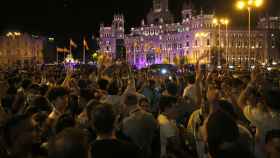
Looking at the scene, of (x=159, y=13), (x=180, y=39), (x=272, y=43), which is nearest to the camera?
(x=180, y=39)

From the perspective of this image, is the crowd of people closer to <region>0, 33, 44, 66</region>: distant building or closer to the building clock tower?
<region>0, 33, 44, 66</region>: distant building

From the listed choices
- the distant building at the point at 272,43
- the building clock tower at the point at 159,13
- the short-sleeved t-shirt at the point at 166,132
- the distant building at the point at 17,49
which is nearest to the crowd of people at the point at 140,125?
the short-sleeved t-shirt at the point at 166,132

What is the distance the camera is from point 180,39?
112 meters

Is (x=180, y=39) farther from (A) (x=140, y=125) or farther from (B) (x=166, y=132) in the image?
(A) (x=140, y=125)

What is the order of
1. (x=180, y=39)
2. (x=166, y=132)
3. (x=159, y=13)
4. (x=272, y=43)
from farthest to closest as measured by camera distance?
(x=159, y=13)
(x=272, y=43)
(x=180, y=39)
(x=166, y=132)

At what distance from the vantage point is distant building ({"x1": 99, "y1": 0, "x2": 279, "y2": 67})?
10344 cm

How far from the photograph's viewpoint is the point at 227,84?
29.2ft

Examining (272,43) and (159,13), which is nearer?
(272,43)

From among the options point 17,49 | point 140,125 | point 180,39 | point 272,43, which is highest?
point 180,39

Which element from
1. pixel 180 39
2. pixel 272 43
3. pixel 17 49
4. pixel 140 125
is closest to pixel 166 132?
pixel 140 125

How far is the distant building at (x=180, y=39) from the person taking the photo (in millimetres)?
103438

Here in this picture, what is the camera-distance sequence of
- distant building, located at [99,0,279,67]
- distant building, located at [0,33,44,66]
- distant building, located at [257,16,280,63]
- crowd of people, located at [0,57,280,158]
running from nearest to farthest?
crowd of people, located at [0,57,280,158] < distant building, located at [99,0,279,67] < distant building, located at [0,33,44,66] < distant building, located at [257,16,280,63]

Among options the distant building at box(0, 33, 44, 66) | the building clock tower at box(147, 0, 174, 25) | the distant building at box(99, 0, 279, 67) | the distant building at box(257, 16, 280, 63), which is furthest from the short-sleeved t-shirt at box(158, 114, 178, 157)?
the building clock tower at box(147, 0, 174, 25)

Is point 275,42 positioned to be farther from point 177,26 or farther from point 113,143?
point 113,143
